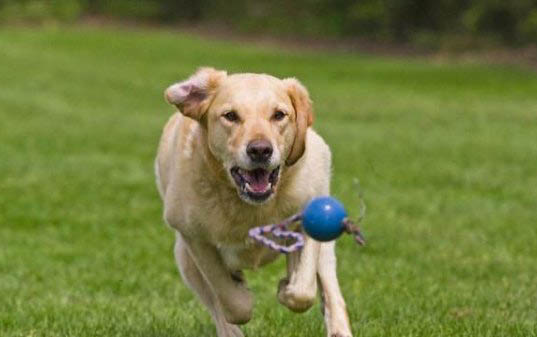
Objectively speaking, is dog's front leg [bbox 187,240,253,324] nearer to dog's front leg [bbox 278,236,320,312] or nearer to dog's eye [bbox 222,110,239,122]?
dog's front leg [bbox 278,236,320,312]

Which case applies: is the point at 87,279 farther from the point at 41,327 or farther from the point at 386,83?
the point at 386,83

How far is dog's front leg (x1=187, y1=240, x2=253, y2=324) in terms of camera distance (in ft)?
A: 19.0

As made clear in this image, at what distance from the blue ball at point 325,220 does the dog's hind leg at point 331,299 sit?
682mm

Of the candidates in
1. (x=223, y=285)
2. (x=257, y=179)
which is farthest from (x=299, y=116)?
(x=223, y=285)

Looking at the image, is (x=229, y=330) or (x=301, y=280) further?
(x=229, y=330)

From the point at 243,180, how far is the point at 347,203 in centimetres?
796

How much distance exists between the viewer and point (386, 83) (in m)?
33.0

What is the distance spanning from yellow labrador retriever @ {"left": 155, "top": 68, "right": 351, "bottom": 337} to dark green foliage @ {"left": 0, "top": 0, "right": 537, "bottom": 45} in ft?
107

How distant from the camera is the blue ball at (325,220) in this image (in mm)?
5051

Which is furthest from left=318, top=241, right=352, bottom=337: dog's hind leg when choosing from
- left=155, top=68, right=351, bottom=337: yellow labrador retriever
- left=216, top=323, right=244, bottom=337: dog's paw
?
left=216, top=323, right=244, bottom=337: dog's paw

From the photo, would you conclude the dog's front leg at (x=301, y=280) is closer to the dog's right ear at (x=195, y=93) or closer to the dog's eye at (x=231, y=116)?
the dog's eye at (x=231, y=116)

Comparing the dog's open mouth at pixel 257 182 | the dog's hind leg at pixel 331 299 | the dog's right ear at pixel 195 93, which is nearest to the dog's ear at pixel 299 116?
the dog's open mouth at pixel 257 182

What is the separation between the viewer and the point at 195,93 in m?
5.73

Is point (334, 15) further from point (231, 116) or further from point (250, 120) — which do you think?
point (250, 120)
